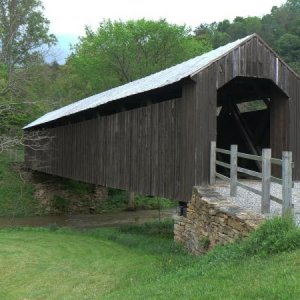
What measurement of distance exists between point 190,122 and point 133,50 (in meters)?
19.5

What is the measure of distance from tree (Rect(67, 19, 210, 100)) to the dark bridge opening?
577 inches

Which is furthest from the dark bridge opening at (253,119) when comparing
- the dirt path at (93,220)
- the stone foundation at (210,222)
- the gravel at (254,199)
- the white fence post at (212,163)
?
the dirt path at (93,220)

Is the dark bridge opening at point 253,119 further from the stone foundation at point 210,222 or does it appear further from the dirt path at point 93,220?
the dirt path at point 93,220

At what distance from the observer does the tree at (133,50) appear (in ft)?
91.8

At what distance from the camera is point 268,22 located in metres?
60.8

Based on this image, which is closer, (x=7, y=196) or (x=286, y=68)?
(x=286, y=68)

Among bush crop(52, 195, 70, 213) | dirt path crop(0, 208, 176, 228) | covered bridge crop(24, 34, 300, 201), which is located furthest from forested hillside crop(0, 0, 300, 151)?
covered bridge crop(24, 34, 300, 201)

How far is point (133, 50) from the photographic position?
28.1 metres

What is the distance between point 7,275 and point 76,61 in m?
23.6

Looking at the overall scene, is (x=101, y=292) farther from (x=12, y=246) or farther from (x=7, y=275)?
(x=12, y=246)

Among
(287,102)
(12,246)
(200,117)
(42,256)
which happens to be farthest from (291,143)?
(12,246)

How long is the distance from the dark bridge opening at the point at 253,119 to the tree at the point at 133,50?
1465cm

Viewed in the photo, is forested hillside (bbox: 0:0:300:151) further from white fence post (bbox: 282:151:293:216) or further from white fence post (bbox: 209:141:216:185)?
white fence post (bbox: 282:151:293:216)

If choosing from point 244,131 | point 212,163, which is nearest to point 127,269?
point 212,163
